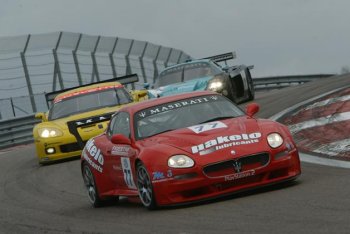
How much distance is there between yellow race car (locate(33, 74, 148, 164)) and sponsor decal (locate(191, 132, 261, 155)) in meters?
6.16

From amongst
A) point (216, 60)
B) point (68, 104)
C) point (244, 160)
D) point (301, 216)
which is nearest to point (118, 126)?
point (244, 160)

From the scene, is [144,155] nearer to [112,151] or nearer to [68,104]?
[112,151]

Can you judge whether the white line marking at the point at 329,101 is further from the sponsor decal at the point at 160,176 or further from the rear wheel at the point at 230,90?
the sponsor decal at the point at 160,176

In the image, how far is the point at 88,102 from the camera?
55.2 ft

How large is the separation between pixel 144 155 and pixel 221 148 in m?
0.72

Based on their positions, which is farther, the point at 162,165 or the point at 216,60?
the point at 216,60

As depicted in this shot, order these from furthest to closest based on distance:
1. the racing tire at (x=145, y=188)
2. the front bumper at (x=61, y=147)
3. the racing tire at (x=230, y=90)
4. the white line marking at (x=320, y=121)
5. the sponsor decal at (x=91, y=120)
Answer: the racing tire at (x=230, y=90) < the front bumper at (x=61, y=147) < the sponsor decal at (x=91, y=120) < the white line marking at (x=320, y=121) < the racing tire at (x=145, y=188)

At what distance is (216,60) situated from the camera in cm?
2317

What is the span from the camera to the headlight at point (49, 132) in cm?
1596

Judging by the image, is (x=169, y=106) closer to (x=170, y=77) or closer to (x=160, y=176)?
(x=160, y=176)

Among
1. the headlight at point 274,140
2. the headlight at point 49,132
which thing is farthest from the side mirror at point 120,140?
the headlight at point 49,132

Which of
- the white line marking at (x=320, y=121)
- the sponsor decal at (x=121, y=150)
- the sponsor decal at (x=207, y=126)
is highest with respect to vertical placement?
the sponsor decal at (x=207, y=126)

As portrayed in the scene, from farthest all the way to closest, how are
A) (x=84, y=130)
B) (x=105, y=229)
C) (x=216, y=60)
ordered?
(x=216, y=60) < (x=84, y=130) < (x=105, y=229)

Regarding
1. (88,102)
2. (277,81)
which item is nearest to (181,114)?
(88,102)
